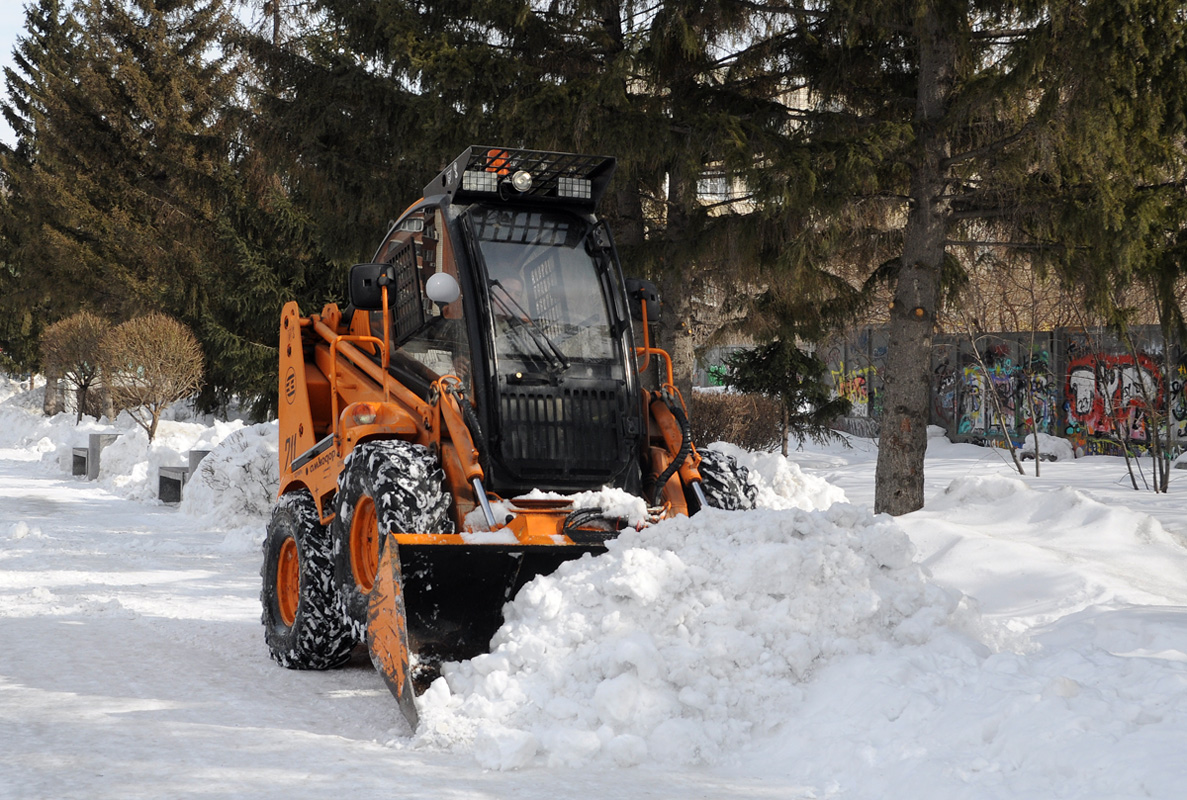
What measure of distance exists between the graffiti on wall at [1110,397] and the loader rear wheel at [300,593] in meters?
14.1

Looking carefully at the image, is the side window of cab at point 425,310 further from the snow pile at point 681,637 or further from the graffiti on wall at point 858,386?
the graffiti on wall at point 858,386

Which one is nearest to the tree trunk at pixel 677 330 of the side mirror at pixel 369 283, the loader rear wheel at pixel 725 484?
the loader rear wheel at pixel 725 484

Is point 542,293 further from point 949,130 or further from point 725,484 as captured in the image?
point 949,130

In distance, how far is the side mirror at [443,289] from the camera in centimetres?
559

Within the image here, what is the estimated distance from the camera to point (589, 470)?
5500mm

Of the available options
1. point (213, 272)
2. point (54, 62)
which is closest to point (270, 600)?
point (213, 272)

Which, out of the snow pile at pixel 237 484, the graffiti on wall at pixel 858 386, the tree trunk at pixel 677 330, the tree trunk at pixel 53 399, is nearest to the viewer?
the tree trunk at pixel 677 330

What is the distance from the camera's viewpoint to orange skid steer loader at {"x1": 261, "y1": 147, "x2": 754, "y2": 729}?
475 cm

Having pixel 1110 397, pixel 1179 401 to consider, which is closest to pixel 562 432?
pixel 1110 397

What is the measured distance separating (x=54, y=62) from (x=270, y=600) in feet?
107

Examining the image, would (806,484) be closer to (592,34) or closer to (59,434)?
(592,34)

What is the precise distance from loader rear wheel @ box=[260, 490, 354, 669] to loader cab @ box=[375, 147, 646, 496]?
1.05 metres

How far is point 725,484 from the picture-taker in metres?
5.79

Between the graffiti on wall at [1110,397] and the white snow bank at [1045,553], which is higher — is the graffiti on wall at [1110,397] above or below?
above
